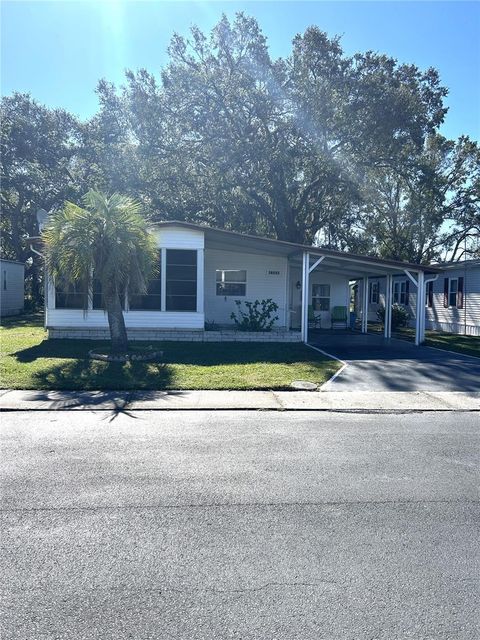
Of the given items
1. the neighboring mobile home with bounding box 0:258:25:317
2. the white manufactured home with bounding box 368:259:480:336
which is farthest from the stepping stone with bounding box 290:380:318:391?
the neighboring mobile home with bounding box 0:258:25:317

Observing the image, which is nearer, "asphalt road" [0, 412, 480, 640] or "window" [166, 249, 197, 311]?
"asphalt road" [0, 412, 480, 640]

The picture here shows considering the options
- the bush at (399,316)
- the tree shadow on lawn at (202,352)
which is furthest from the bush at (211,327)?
the bush at (399,316)

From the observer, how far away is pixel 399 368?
42.5ft

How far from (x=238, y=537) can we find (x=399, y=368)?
992 cm

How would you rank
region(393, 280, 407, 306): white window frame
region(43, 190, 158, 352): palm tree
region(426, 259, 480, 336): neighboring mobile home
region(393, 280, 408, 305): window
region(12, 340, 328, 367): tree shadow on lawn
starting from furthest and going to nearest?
region(393, 280, 407, 306): white window frame
region(393, 280, 408, 305): window
region(426, 259, 480, 336): neighboring mobile home
region(12, 340, 328, 367): tree shadow on lawn
region(43, 190, 158, 352): palm tree

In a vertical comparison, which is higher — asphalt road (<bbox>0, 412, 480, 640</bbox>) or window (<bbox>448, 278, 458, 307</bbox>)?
window (<bbox>448, 278, 458, 307</bbox>)

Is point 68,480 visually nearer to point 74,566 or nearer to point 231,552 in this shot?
point 74,566

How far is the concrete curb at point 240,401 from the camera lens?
28.1ft

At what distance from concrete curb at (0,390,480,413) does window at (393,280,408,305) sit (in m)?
20.4

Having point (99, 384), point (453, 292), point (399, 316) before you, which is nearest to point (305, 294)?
point (99, 384)

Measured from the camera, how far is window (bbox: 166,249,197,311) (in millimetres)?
16969

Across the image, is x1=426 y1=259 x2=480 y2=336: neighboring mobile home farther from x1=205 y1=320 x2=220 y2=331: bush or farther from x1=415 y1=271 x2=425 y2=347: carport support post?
x1=205 y1=320 x2=220 y2=331: bush

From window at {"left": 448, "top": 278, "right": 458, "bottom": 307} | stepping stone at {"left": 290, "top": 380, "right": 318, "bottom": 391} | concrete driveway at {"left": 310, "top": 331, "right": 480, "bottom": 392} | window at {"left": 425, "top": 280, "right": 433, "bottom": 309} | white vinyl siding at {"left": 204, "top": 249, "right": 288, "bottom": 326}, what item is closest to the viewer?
stepping stone at {"left": 290, "top": 380, "right": 318, "bottom": 391}

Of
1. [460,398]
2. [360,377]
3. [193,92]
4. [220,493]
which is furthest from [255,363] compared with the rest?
[193,92]
